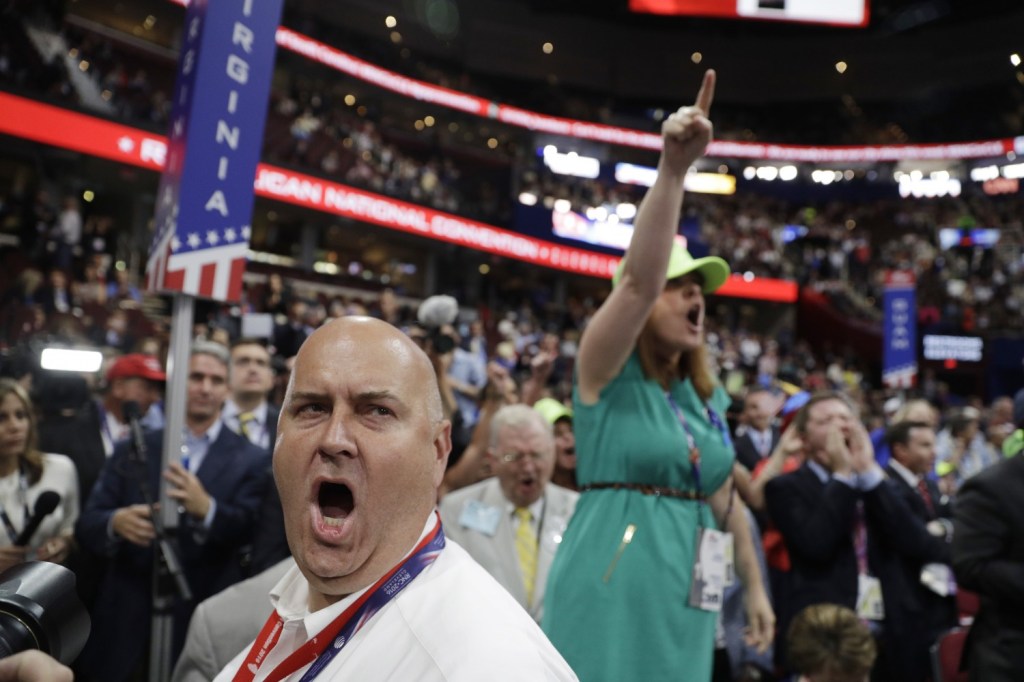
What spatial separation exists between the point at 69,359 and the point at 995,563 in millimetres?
3348

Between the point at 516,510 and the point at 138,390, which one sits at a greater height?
the point at 138,390

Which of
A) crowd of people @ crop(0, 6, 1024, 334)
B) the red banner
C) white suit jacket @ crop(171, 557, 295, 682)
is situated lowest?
white suit jacket @ crop(171, 557, 295, 682)

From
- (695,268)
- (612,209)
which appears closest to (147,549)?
(695,268)

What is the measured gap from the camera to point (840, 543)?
144 inches

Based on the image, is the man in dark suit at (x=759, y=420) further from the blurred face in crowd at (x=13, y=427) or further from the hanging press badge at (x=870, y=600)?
the blurred face in crowd at (x=13, y=427)

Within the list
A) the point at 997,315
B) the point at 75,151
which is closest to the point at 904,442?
the point at 75,151

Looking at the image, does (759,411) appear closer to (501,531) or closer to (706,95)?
(501,531)

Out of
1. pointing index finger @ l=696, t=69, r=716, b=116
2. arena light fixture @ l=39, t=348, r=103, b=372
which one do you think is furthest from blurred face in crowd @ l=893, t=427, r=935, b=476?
arena light fixture @ l=39, t=348, r=103, b=372

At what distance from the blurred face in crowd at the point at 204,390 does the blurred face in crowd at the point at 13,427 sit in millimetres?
595

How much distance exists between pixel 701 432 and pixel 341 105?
86.6 ft

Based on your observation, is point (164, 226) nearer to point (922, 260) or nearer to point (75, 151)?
point (75, 151)

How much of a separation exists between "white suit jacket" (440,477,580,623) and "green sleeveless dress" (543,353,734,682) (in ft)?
3.05

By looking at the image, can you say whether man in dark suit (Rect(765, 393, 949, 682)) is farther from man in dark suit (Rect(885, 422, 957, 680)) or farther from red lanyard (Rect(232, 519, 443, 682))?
red lanyard (Rect(232, 519, 443, 682))

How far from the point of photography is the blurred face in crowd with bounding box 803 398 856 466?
3623mm
